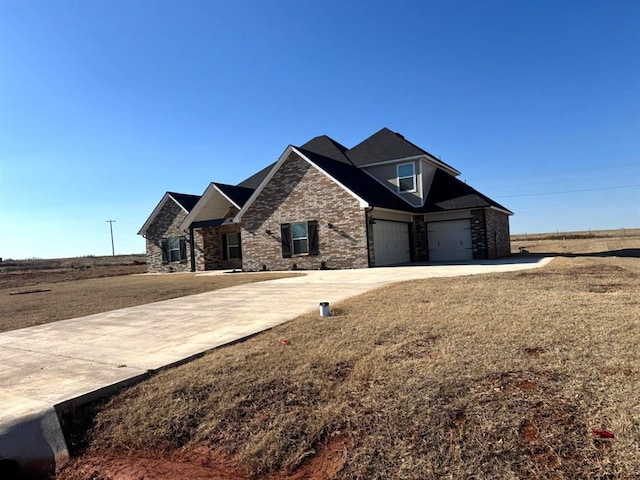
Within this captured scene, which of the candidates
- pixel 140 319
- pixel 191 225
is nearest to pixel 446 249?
pixel 191 225

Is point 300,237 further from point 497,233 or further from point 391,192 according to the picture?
point 497,233

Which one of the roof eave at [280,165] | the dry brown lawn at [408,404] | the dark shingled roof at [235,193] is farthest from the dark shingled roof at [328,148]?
the dry brown lawn at [408,404]

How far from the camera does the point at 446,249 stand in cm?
2316

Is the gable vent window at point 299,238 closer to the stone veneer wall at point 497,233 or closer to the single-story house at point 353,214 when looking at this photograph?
the single-story house at point 353,214

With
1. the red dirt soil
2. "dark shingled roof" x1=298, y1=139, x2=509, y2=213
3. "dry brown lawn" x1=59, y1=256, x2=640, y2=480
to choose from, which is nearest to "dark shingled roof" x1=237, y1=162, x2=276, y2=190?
"dark shingled roof" x1=298, y1=139, x2=509, y2=213

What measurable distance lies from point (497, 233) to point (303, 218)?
1130 centimetres

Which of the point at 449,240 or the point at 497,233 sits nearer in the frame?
the point at 449,240

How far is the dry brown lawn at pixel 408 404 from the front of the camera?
3.09 metres

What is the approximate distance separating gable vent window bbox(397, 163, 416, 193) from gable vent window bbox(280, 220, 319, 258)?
5701 mm

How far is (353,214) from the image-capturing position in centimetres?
1961

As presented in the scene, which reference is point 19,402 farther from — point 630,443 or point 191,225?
point 191,225

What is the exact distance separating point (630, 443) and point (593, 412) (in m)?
0.41

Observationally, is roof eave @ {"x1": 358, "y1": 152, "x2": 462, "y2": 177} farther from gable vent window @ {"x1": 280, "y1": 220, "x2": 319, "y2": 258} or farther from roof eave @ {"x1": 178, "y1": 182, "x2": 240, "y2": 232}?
roof eave @ {"x1": 178, "y1": 182, "x2": 240, "y2": 232}

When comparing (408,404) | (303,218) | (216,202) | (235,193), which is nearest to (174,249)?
(216,202)
